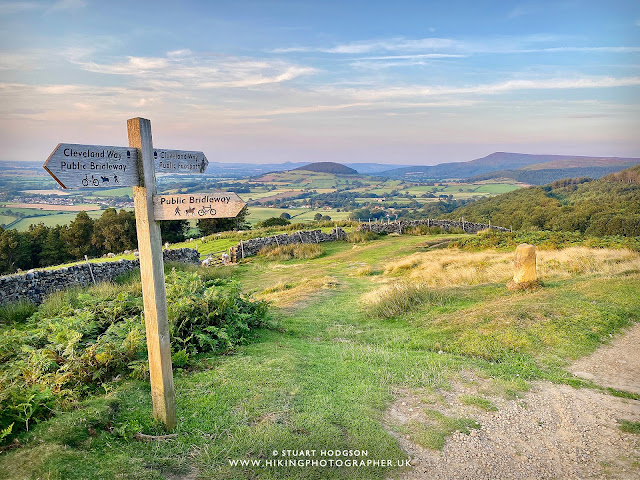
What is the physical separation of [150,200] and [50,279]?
11.8 m

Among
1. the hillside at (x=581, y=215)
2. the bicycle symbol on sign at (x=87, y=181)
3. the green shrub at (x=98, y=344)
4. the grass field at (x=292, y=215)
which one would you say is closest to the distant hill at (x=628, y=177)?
the hillside at (x=581, y=215)

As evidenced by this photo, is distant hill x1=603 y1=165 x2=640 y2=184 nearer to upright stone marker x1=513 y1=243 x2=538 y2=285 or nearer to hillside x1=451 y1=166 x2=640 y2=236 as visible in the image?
hillside x1=451 y1=166 x2=640 y2=236

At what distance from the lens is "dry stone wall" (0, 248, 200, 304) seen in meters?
12.4

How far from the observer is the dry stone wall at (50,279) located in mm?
12406

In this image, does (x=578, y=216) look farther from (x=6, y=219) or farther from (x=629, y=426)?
(x=6, y=219)

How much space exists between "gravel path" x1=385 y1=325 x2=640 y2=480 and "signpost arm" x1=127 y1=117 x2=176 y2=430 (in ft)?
8.60

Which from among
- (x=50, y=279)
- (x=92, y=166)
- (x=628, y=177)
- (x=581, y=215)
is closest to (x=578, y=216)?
(x=581, y=215)

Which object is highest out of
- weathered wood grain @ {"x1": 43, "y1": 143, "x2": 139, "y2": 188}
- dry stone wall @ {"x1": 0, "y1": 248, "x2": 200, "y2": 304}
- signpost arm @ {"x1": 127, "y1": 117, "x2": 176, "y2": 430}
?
weathered wood grain @ {"x1": 43, "y1": 143, "x2": 139, "y2": 188}

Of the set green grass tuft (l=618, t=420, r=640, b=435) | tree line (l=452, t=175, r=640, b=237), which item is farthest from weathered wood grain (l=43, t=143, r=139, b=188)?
tree line (l=452, t=175, r=640, b=237)

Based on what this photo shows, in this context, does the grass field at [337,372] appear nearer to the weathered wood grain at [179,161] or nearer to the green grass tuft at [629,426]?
the green grass tuft at [629,426]

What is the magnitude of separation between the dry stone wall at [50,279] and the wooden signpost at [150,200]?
10234 millimetres

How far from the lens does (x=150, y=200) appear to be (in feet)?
13.7

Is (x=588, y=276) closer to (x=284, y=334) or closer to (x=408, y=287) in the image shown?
(x=408, y=287)

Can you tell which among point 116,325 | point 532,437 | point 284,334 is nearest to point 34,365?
point 116,325
